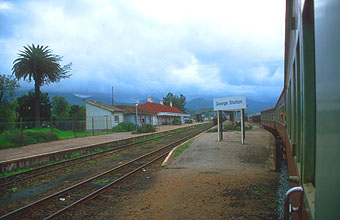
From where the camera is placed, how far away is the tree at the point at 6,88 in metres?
30.7

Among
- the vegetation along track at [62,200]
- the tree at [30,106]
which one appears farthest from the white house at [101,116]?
the vegetation along track at [62,200]

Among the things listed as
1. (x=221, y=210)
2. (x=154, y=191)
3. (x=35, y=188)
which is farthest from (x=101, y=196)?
(x=221, y=210)

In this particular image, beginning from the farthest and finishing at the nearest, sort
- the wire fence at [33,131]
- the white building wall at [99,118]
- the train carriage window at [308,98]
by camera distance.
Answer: the white building wall at [99,118]
the wire fence at [33,131]
the train carriage window at [308,98]

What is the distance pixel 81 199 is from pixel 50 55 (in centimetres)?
3607

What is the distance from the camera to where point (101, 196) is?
661 cm

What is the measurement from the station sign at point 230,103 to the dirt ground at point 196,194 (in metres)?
4.90

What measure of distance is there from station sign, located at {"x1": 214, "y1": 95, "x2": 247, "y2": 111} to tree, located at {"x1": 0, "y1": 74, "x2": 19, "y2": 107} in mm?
26581

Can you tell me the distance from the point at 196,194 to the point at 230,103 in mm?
9873

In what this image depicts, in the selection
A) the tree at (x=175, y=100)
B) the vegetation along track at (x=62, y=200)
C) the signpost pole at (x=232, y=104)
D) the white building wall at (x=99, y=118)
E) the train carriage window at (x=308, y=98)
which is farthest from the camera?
the tree at (x=175, y=100)

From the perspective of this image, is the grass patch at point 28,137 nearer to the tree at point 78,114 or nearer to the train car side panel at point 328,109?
the tree at point 78,114

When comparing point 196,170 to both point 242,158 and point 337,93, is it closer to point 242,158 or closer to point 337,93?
point 242,158

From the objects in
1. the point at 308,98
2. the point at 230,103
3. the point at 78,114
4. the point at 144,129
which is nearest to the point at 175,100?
the point at 78,114

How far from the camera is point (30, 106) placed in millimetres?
39000

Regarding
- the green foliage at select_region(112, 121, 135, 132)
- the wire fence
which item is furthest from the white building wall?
the wire fence
